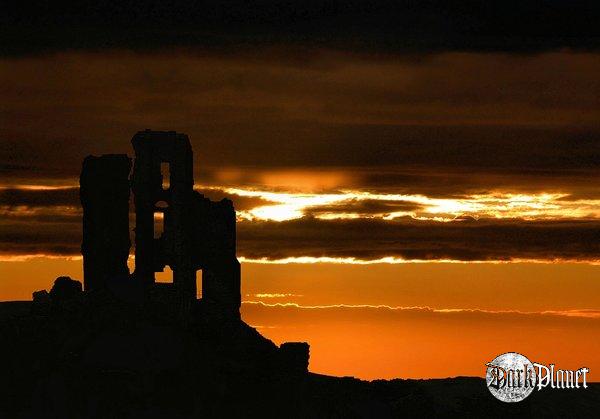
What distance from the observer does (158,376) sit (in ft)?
127

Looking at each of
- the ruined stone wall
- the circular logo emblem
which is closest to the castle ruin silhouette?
the ruined stone wall

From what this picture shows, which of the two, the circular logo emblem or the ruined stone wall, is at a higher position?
the ruined stone wall

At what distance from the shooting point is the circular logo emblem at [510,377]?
4600cm

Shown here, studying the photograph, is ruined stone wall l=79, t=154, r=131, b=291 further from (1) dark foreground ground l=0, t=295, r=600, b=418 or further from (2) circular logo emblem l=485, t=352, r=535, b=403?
(2) circular logo emblem l=485, t=352, r=535, b=403

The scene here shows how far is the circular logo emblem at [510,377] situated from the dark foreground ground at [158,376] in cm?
73

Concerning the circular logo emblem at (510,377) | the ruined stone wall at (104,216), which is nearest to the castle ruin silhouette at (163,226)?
the ruined stone wall at (104,216)

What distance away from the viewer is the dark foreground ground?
37.6m

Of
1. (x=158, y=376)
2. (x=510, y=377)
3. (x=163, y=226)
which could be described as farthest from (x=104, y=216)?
(x=510, y=377)

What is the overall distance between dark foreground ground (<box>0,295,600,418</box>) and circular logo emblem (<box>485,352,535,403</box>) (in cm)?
73

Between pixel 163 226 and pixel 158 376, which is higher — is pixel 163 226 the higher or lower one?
the higher one

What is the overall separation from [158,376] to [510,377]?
16652 millimetres

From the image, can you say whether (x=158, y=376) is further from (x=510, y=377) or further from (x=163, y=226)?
(x=510, y=377)

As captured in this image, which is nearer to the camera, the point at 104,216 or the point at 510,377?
the point at 510,377

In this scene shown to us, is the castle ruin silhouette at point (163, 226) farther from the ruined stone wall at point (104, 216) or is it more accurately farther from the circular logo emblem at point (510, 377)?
the circular logo emblem at point (510, 377)
